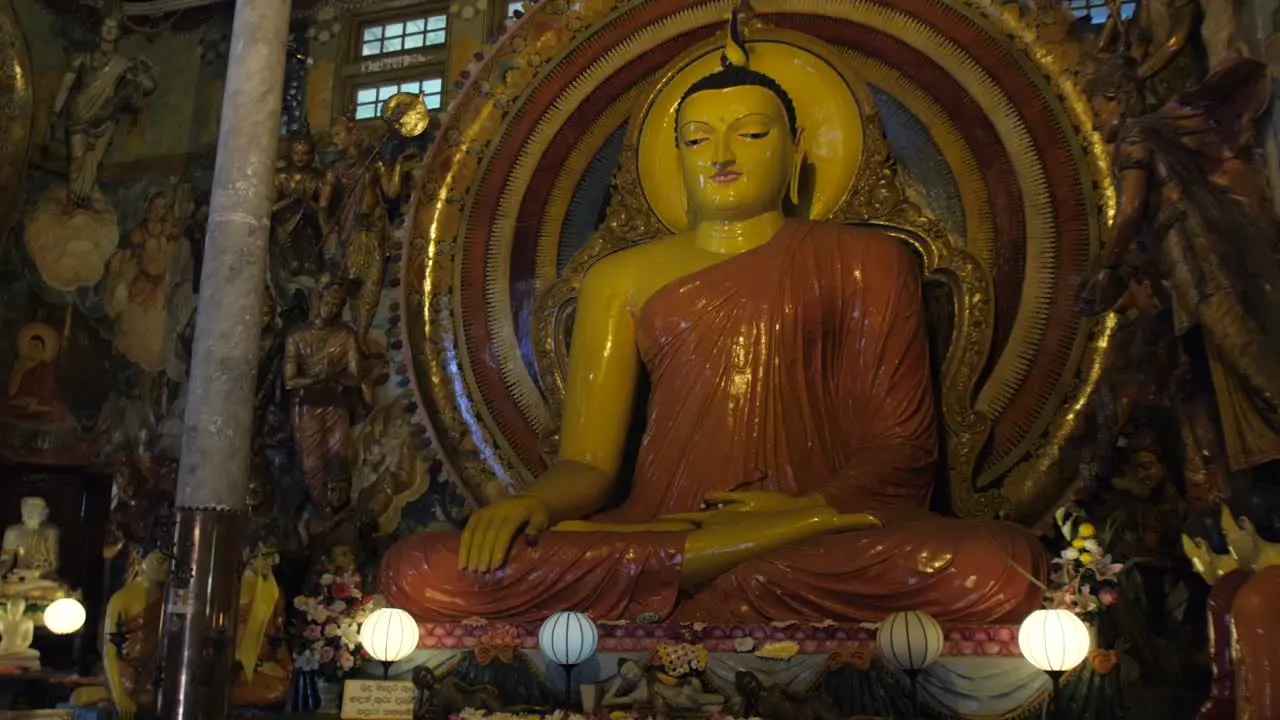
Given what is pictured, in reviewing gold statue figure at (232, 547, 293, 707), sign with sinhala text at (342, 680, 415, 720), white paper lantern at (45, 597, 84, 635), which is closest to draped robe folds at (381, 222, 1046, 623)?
sign with sinhala text at (342, 680, 415, 720)

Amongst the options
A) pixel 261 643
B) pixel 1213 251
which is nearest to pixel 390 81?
pixel 261 643

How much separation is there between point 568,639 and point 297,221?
13.1ft

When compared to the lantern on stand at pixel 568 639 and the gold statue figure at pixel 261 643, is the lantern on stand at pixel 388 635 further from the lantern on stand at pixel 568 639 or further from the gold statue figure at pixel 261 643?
the gold statue figure at pixel 261 643

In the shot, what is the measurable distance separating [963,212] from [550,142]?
212 centimetres

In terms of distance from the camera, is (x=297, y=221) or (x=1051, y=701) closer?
(x=1051, y=701)

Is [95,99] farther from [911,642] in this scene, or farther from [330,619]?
[911,642]

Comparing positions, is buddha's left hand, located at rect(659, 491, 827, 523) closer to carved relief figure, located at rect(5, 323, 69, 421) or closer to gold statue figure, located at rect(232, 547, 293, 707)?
gold statue figure, located at rect(232, 547, 293, 707)

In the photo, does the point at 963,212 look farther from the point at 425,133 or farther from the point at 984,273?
the point at 425,133

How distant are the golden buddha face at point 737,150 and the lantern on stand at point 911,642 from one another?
234cm

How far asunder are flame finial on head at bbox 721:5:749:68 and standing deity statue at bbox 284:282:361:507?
2469mm

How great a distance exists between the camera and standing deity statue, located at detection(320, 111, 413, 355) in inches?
271

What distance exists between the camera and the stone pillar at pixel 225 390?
491 cm

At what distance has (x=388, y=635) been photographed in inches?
163

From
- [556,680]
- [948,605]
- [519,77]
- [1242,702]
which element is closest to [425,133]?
[519,77]
